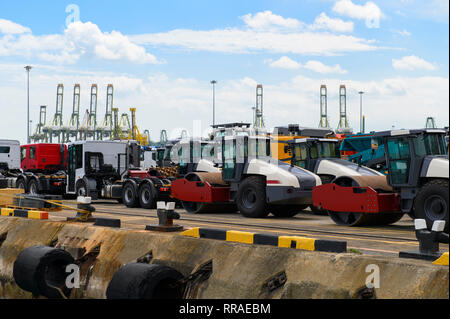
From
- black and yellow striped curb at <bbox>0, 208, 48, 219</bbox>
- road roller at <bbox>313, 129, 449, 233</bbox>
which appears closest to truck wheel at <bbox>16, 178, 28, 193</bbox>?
black and yellow striped curb at <bbox>0, 208, 48, 219</bbox>

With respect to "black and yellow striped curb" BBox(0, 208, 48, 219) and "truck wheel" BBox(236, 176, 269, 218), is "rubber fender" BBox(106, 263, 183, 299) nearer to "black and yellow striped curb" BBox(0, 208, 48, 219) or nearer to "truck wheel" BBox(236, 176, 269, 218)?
"black and yellow striped curb" BBox(0, 208, 48, 219)

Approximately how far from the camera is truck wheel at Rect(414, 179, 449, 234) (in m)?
13.3

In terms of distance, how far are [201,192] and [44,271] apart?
1051 centimetres

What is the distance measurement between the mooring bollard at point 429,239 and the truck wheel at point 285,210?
11.5m

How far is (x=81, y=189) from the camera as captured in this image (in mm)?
25812

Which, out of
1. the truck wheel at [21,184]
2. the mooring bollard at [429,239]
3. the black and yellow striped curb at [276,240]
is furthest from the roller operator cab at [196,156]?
the mooring bollard at [429,239]

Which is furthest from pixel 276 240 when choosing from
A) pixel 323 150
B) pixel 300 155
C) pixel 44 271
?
pixel 300 155

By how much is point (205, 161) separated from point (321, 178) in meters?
4.94

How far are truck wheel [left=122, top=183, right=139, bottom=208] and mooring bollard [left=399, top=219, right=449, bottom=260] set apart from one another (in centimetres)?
1731

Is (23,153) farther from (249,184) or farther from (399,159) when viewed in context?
(399,159)

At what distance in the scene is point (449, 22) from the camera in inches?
161

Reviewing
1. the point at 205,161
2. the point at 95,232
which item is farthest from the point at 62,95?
the point at 95,232

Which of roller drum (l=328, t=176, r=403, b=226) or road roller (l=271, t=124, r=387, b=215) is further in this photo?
road roller (l=271, t=124, r=387, b=215)
